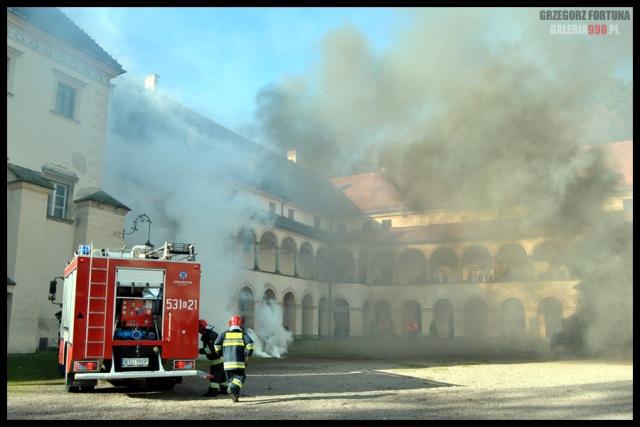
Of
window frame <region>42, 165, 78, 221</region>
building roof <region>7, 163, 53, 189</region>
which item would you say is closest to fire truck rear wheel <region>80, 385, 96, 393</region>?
building roof <region>7, 163, 53, 189</region>

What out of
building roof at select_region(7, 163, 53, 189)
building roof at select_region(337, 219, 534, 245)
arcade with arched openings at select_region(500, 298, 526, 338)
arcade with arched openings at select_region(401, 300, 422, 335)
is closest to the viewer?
building roof at select_region(7, 163, 53, 189)

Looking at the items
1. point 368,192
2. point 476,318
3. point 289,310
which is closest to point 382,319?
point 476,318

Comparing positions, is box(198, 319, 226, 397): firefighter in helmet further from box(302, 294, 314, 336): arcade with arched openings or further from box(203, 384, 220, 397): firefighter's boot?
box(302, 294, 314, 336): arcade with arched openings

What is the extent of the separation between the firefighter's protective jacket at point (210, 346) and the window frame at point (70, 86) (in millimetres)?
12736

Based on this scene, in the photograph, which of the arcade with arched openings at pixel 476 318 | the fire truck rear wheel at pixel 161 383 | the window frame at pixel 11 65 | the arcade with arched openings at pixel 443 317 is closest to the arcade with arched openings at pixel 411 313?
the arcade with arched openings at pixel 443 317

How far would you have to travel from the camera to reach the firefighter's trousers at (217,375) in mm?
9766

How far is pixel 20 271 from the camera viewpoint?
16.7 meters

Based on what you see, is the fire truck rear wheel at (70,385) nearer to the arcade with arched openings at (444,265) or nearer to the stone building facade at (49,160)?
the stone building facade at (49,160)

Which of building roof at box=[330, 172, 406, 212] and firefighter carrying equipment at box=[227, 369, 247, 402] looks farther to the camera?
building roof at box=[330, 172, 406, 212]

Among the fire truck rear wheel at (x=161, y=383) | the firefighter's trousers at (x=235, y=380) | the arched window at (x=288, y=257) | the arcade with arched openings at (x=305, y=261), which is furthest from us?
the arcade with arched openings at (x=305, y=261)

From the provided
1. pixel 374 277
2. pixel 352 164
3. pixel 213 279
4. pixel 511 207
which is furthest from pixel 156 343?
pixel 374 277

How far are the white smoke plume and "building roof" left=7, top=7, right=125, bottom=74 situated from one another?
37.6ft

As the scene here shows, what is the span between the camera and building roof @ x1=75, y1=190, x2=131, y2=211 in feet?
63.6

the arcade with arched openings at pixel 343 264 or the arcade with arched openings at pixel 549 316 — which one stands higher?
the arcade with arched openings at pixel 343 264
